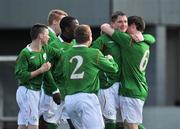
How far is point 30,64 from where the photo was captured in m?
14.0

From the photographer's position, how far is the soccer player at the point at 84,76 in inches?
503

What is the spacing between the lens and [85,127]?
506 inches

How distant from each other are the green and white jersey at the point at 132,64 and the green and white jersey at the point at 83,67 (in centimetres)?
119

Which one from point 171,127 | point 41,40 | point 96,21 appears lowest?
point 171,127

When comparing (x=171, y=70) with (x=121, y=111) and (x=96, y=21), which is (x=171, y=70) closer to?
(x=96, y=21)

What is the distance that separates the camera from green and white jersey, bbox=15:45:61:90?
1387cm

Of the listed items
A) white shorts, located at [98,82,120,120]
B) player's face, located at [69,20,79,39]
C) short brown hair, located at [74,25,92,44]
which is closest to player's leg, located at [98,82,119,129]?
white shorts, located at [98,82,120,120]

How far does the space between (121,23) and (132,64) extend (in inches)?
26.2

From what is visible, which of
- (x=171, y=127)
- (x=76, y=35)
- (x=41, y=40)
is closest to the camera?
(x=76, y=35)

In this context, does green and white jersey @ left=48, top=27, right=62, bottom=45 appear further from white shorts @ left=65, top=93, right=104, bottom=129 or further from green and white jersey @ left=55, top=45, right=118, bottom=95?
white shorts @ left=65, top=93, right=104, bottom=129

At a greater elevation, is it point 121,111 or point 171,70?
point 121,111

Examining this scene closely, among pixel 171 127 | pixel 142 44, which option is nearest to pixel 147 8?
pixel 171 127

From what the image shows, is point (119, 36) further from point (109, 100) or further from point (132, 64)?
point (109, 100)

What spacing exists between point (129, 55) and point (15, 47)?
1003 cm
